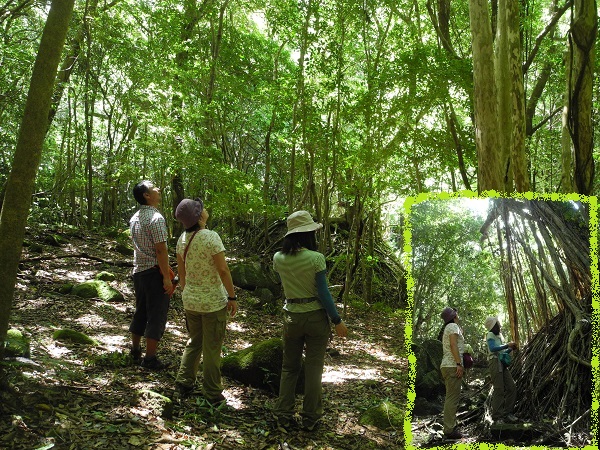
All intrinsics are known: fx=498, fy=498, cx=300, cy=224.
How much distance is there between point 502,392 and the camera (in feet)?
5.30

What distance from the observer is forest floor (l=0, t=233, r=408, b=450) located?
3627 millimetres

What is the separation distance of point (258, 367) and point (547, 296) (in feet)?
14.2

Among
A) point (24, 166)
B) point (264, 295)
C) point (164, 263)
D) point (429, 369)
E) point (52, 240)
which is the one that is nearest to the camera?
point (429, 369)

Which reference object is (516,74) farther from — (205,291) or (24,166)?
(24,166)

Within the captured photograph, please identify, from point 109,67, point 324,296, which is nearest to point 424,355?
point 324,296

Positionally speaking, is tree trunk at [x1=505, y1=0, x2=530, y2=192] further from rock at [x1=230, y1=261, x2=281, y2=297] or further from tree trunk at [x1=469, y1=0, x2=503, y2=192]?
rock at [x1=230, y1=261, x2=281, y2=297]

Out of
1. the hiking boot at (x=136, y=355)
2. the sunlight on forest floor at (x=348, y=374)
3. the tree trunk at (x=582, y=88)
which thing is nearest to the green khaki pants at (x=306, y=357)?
the hiking boot at (x=136, y=355)

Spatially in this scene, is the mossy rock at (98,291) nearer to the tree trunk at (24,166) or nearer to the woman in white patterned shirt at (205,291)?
the woman in white patterned shirt at (205,291)

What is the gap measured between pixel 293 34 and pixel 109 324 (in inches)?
264

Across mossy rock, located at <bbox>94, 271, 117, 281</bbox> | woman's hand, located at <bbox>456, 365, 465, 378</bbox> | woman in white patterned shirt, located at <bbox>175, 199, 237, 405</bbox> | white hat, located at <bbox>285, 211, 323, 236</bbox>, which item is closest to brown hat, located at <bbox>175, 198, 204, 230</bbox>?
woman in white patterned shirt, located at <bbox>175, 199, 237, 405</bbox>

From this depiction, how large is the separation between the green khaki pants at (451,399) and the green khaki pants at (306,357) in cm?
264

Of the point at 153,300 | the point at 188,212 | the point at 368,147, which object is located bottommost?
the point at 153,300

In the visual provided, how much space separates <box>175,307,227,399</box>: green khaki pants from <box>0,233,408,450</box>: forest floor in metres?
0.18

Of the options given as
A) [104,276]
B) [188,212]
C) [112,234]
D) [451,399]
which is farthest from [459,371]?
[112,234]
